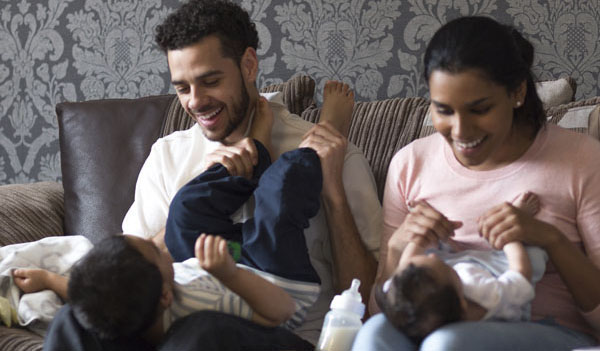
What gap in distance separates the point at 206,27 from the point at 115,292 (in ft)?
2.33

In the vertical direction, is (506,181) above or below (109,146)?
above

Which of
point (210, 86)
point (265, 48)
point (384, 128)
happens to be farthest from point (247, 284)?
point (265, 48)

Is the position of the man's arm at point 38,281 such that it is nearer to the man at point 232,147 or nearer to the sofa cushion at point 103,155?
the man at point 232,147

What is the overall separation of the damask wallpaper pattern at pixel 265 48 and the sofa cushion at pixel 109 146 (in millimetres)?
294

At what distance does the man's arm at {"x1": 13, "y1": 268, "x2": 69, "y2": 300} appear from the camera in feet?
4.86

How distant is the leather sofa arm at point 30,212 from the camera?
76.3 inches

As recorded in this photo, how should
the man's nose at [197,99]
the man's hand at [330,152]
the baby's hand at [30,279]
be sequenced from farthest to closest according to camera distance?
1. the man's nose at [197,99]
2. the man's hand at [330,152]
3. the baby's hand at [30,279]

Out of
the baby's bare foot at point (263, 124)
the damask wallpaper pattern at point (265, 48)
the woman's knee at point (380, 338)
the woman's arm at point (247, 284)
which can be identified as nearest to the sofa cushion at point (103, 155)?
the damask wallpaper pattern at point (265, 48)

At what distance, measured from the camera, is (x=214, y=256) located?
127cm

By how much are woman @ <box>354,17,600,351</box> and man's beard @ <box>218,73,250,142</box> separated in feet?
1.56

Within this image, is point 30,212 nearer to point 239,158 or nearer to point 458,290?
point 239,158

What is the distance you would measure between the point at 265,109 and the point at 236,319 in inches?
23.5

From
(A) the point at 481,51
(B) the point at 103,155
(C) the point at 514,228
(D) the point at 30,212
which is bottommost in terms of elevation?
(D) the point at 30,212

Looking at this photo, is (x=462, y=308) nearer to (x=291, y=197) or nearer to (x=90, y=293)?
(x=291, y=197)
